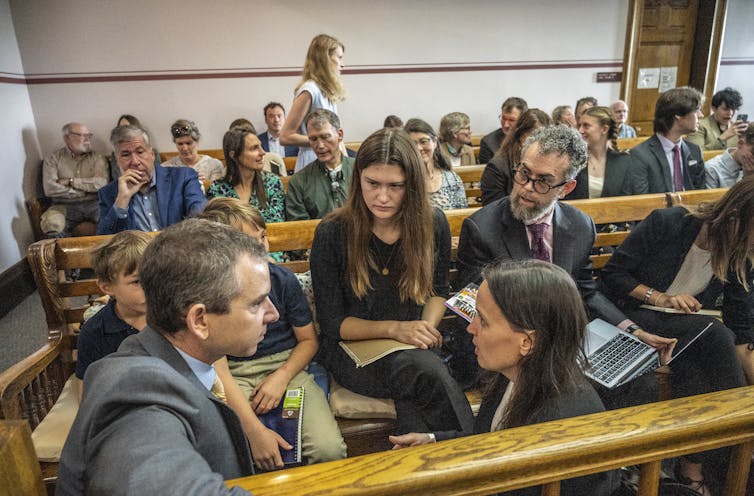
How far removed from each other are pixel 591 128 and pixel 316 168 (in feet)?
6.15

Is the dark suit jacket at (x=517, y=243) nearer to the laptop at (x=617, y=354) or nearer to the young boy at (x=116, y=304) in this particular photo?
the laptop at (x=617, y=354)

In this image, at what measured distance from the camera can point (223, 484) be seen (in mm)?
738

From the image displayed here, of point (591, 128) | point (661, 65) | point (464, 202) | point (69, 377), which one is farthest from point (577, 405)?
point (661, 65)

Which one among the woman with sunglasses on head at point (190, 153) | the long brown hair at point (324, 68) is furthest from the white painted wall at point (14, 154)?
the long brown hair at point (324, 68)

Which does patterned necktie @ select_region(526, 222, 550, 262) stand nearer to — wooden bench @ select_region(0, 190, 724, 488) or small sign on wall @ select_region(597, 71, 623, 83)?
wooden bench @ select_region(0, 190, 724, 488)

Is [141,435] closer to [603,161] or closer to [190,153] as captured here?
[603,161]

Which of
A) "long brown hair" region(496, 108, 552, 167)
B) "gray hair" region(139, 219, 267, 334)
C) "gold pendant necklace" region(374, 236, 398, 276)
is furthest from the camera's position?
"long brown hair" region(496, 108, 552, 167)

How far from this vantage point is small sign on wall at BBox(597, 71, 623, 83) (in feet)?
21.9

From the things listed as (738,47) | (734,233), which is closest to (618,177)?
(734,233)

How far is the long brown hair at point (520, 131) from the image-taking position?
2918 mm

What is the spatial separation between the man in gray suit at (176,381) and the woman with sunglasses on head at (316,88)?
2304mm

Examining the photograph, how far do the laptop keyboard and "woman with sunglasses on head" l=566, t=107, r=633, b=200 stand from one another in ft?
5.05

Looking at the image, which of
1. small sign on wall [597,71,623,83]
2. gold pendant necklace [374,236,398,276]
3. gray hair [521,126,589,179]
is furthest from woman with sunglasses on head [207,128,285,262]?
small sign on wall [597,71,623,83]

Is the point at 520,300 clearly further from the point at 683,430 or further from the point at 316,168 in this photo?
the point at 316,168
